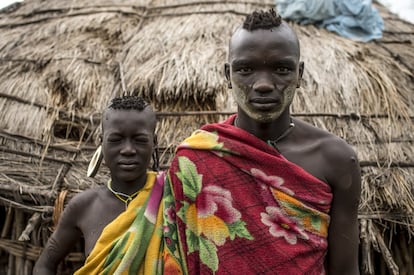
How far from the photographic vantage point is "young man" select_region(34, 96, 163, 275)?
1851 mm

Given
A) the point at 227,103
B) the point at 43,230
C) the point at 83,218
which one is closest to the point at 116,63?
the point at 227,103

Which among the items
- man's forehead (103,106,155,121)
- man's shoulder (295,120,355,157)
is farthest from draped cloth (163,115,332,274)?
man's forehead (103,106,155,121)

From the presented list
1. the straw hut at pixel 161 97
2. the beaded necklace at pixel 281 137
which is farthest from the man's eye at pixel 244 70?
the straw hut at pixel 161 97

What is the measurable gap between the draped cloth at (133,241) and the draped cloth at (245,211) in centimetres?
13

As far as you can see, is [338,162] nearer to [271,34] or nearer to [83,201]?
[271,34]

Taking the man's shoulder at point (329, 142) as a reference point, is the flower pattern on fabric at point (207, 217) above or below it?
below

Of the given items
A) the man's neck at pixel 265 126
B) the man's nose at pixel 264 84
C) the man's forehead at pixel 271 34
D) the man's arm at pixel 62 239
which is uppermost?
the man's forehead at pixel 271 34

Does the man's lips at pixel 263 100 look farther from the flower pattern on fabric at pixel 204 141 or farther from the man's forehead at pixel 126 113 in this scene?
the man's forehead at pixel 126 113

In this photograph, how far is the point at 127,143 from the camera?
6.49ft

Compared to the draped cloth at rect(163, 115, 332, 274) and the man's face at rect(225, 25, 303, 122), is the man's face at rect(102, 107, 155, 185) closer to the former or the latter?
the draped cloth at rect(163, 115, 332, 274)

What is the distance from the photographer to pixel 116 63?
4742 millimetres

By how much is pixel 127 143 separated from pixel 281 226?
2.08 feet

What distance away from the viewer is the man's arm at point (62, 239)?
205 centimetres

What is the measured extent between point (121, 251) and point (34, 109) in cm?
273
